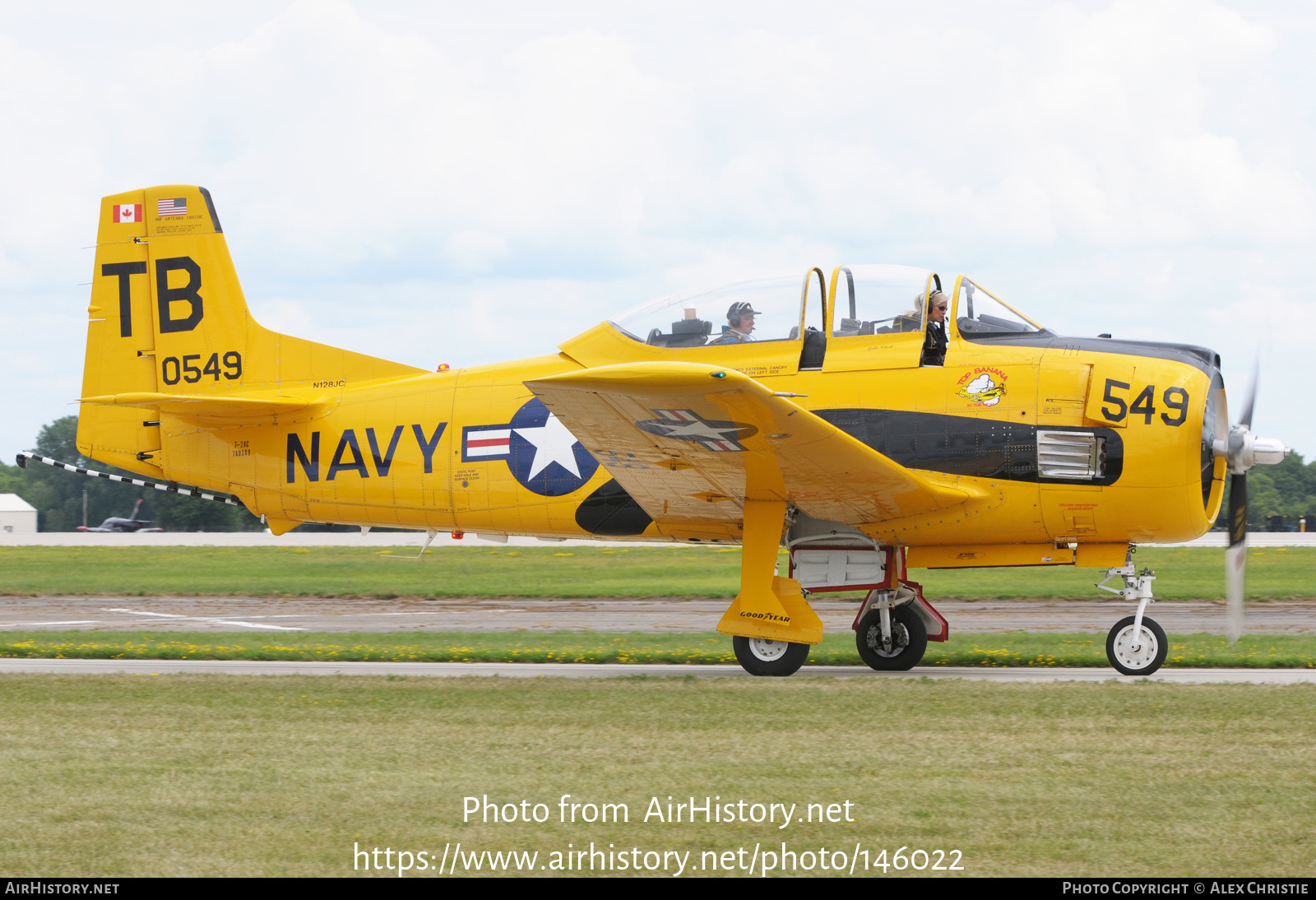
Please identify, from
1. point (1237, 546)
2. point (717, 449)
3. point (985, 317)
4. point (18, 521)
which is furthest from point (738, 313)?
point (18, 521)

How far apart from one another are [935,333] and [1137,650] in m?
3.28

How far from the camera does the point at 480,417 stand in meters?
12.0

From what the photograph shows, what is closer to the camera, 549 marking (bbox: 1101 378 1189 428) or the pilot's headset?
549 marking (bbox: 1101 378 1189 428)

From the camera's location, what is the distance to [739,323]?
10.9m

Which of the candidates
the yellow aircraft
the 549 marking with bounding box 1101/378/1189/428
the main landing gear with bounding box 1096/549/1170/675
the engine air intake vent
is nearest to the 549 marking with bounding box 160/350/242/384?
the yellow aircraft

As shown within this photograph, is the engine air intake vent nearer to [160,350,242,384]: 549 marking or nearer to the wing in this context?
the wing

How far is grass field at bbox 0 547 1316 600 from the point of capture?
81.4 ft

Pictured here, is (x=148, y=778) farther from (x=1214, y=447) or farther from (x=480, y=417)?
(x=1214, y=447)

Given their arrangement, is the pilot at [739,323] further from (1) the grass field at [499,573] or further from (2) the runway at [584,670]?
(1) the grass field at [499,573]

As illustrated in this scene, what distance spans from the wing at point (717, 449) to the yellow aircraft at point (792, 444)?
0.02 m

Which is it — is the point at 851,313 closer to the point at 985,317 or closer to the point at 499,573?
the point at 985,317

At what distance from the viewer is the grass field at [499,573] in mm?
24812

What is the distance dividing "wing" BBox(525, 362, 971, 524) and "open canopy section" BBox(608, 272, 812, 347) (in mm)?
1308
